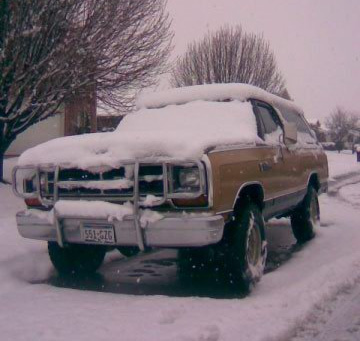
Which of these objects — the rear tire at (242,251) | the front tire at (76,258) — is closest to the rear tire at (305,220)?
the rear tire at (242,251)

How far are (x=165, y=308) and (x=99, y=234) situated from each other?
2.75 ft

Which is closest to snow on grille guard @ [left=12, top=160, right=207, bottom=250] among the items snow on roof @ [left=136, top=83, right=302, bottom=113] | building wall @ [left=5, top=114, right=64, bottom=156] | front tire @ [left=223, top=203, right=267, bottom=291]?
front tire @ [left=223, top=203, right=267, bottom=291]

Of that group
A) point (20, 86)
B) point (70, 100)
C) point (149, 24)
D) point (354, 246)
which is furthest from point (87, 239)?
point (149, 24)

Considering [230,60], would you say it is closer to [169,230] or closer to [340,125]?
[169,230]

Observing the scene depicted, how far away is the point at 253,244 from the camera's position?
4535mm

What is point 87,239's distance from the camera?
162 inches

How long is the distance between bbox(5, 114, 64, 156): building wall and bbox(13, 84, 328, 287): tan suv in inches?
636

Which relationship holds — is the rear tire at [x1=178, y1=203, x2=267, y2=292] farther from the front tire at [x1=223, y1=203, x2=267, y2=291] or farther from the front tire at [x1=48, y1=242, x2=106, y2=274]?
the front tire at [x1=48, y1=242, x2=106, y2=274]

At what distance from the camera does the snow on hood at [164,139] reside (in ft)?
12.7

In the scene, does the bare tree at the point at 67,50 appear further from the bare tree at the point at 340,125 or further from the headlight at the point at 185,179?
the bare tree at the point at 340,125

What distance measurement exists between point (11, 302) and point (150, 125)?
2423 millimetres

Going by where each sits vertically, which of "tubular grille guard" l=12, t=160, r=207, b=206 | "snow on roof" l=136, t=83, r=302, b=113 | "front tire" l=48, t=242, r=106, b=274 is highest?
"snow on roof" l=136, t=83, r=302, b=113

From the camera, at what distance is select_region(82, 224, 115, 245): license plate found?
3.99 m

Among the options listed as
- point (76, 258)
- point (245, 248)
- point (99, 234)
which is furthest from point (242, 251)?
point (76, 258)
